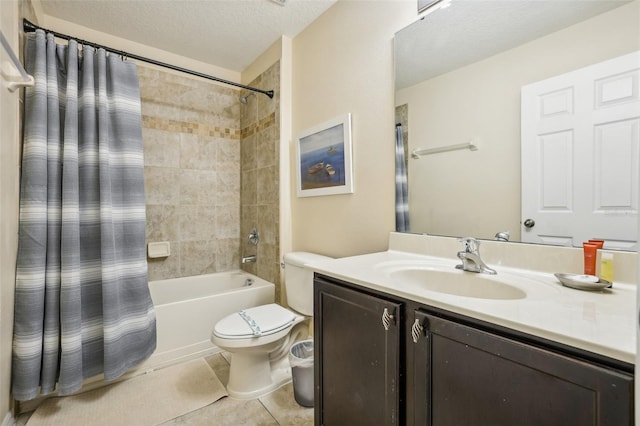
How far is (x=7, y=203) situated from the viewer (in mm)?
1284

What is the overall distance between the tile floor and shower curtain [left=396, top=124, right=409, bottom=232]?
1.09m

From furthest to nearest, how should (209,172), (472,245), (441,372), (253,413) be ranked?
(209,172)
(253,413)
(472,245)
(441,372)

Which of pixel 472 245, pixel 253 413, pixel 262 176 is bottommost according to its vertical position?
pixel 253 413

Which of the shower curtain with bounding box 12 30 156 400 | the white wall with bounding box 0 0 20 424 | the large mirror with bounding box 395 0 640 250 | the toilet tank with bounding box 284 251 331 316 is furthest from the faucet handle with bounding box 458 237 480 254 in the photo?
the white wall with bounding box 0 0 20 424

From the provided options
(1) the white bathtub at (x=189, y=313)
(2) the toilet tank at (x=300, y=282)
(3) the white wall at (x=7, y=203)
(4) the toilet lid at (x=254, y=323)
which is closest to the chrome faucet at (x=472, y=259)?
(2) the toilet tank at (x=300, y=282)

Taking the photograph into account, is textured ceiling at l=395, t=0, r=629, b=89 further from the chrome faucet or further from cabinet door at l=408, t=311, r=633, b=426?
cabinet door at l=408, t=311, r=633, b=426

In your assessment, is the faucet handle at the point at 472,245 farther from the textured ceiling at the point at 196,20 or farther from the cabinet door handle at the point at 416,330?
the textured ceiling at the point at 196,20

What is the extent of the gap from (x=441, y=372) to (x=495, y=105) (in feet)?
3.36

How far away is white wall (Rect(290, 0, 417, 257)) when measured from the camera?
1.54 m

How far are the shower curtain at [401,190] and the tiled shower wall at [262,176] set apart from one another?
104 cm

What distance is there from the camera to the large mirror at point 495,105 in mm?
893

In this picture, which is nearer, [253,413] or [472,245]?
[472,245]

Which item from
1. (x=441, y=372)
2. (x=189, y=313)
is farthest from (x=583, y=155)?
(x=189, y=313)

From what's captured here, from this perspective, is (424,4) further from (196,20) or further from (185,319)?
(185,319)
